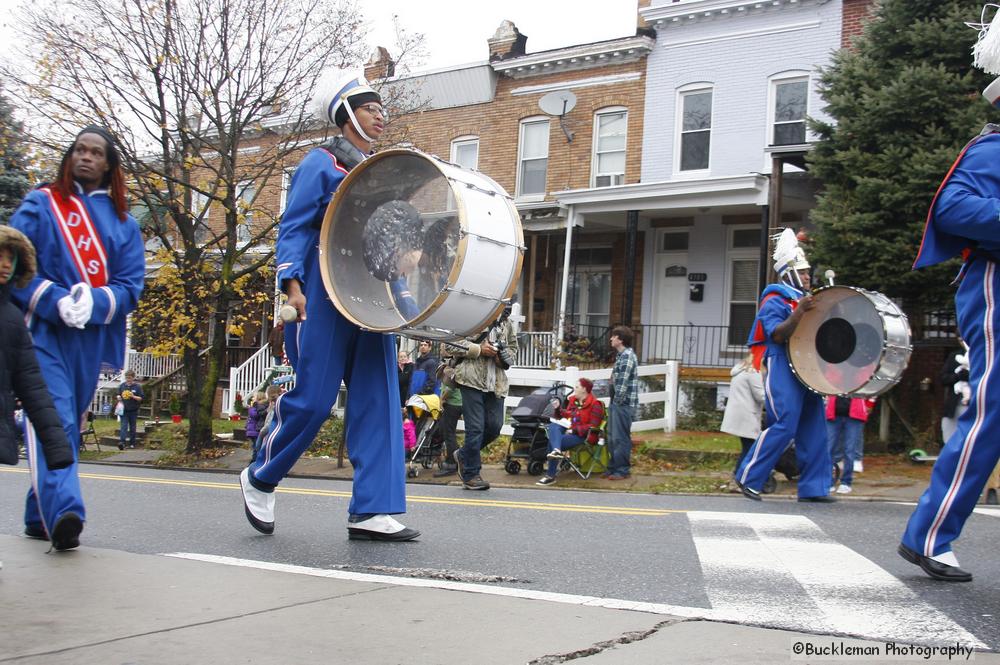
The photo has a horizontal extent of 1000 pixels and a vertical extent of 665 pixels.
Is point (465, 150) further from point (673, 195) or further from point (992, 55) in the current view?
point (992, 55)

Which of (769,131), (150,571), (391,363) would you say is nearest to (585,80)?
(769,131)

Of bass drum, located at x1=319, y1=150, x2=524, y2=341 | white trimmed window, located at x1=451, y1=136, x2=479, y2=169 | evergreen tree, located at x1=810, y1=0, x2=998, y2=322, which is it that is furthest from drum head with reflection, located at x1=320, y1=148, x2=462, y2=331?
white trimmed window, located at x1=451, y1=136, x2=479, y2=169

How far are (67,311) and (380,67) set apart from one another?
19.5 m

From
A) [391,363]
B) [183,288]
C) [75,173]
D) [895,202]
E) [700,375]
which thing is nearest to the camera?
[75,173]

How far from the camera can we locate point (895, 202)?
13.8 meters

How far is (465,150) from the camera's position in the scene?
86.4 feet

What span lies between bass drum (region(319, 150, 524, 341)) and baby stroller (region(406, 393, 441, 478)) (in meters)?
8.38

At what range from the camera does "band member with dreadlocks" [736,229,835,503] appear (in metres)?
8.35

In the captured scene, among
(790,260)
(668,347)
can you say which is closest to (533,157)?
(668,347)

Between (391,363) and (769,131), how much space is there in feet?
57.6

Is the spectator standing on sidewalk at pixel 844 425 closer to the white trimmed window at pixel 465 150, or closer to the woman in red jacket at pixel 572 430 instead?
the woman in red jacket at pixel 572 430

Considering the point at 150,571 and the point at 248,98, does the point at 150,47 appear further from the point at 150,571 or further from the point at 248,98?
the point at 150,571

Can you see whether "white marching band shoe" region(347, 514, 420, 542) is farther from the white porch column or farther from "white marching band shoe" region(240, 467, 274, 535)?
the white porch column

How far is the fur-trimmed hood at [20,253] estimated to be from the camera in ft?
14.8
